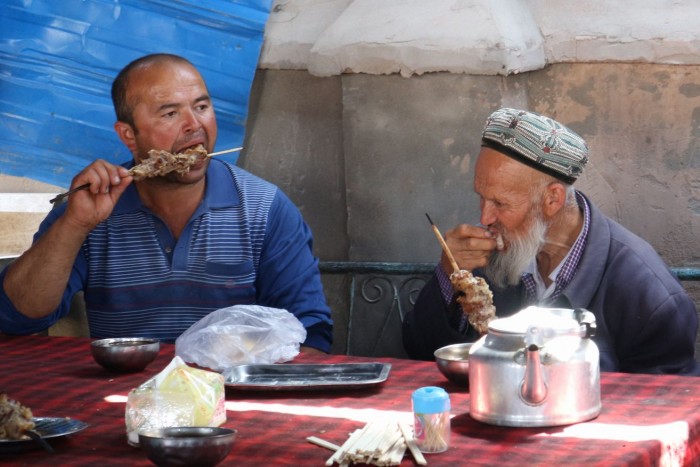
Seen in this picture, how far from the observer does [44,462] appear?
2219 millimetres

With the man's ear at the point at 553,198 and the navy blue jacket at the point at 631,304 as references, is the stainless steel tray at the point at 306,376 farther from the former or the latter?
the man's ear at the point at 553,198

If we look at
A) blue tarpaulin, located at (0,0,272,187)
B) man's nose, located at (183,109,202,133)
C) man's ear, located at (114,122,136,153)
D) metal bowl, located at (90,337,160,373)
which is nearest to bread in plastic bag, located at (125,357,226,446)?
metal bowl, located at (90,337,160,373)

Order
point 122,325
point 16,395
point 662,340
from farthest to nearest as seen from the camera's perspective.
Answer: point 122,325, point 662,340, point 16,395

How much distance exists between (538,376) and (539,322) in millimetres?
132

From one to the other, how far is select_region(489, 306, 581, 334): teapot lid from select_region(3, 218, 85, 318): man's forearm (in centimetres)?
176

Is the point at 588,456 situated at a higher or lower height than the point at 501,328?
lower


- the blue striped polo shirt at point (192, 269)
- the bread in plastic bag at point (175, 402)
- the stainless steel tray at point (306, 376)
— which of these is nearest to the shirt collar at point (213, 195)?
the blue striped polo shirt at point (192, 269)

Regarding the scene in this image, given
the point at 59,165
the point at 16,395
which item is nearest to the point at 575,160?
the point at 16,395

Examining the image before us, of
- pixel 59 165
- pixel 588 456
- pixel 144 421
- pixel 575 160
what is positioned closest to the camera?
pixel 588 456

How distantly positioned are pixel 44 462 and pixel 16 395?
61cm

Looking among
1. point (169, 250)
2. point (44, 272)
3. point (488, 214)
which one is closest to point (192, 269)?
point (169, 250)

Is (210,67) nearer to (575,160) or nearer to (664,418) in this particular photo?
(575,160)

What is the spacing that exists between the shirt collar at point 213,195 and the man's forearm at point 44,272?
310mm

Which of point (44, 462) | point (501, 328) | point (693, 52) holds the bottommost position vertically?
point (44, 462)
